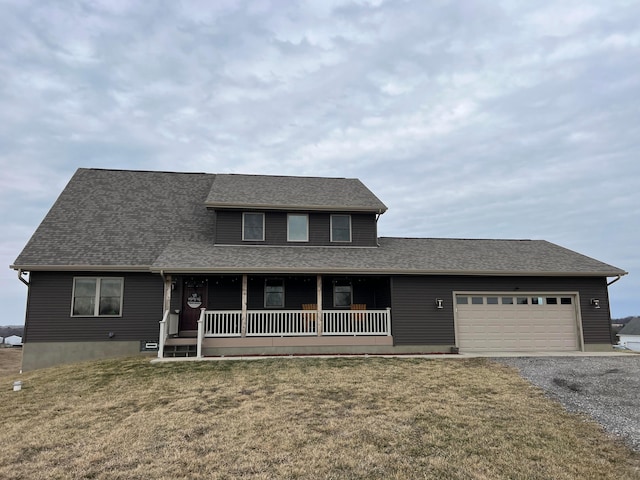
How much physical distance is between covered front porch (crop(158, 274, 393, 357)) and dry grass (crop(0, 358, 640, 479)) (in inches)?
102

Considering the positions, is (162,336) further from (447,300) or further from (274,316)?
(447,300)

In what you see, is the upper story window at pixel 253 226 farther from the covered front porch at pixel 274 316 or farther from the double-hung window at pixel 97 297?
the double-hung window at pixel 97 297

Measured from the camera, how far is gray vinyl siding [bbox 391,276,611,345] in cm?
1343

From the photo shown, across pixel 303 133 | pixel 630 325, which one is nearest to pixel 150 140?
pixel 303 133

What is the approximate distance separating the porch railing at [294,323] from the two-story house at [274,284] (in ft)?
0.17

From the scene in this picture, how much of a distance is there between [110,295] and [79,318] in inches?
45.0

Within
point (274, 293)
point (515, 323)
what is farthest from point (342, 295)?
point (515, 323)

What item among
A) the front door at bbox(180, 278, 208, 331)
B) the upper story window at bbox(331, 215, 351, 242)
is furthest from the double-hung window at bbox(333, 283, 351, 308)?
the front door at bbox(180, 278, 208, 331)

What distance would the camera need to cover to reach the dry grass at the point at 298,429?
4707mm

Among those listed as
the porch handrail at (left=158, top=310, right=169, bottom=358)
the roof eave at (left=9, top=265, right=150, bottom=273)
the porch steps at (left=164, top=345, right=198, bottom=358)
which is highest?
the roof eave at (left=9, top=265, right=150, bottom=273)

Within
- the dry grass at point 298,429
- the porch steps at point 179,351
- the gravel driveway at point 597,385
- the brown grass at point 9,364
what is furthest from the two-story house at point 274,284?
the dry grass at point 298,429

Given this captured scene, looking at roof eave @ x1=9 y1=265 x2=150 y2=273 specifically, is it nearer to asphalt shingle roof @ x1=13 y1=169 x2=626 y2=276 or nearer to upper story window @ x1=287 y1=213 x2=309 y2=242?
asphalt shingle roof @ x1=13 y1=169 x2=626 y2=276

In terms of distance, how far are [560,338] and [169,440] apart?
1333 cm

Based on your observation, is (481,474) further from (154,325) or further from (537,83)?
(537,83)
